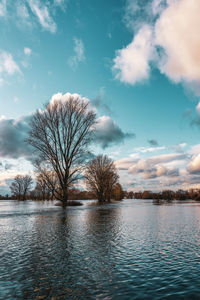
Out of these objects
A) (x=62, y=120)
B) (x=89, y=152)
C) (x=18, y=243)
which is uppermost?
(x=62, y=120)

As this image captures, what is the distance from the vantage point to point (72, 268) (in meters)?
5.24

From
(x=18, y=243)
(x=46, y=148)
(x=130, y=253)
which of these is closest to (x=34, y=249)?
(x=18, y=243)

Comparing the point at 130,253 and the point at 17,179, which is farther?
the point at 17,179

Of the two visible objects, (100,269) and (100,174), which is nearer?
(100,269)

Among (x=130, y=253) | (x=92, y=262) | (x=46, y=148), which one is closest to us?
(x=92, y=262)

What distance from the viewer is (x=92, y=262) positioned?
18.8ft

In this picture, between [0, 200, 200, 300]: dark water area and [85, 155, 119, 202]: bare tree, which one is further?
[85, 155, 119, 202]: bare tree

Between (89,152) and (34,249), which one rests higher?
(89,152)

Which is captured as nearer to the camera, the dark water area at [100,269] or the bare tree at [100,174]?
the dark water area at [100,269]

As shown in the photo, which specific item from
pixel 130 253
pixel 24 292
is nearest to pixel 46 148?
pixel 130 253

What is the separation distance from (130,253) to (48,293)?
3.55 m

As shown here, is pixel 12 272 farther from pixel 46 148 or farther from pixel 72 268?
pixel 46 148

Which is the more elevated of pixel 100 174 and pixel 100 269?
pixel 100 174

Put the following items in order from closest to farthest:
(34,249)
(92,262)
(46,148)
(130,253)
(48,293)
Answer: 1. (48,293)
2. (92,262)
3. (130,253)
4. (34,249)
5. (46,148)
